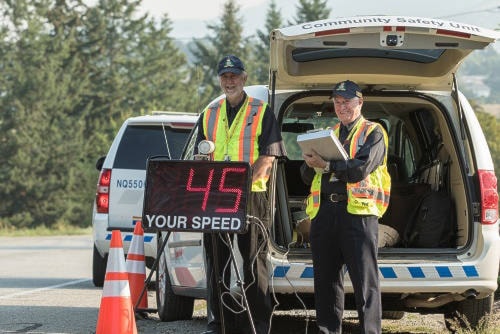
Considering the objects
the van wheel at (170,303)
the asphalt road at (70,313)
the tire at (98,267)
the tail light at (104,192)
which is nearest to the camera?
the asphalt road at (70,313)

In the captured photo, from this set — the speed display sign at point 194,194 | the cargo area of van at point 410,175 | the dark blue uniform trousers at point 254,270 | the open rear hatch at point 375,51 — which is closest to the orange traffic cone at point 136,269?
the cargo area of van at point 410,175

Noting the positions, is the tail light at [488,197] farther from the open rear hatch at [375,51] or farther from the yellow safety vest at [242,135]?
the yellow safety vest at [242,135]

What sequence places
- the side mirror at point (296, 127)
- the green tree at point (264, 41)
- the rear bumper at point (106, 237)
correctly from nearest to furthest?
the side mirror at point (296, 127)
the rear bumper at point (106, 237)
the green tree at point (264, 41)

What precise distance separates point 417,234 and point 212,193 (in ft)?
8.09

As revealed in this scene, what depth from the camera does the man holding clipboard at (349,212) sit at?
7641 millimetres

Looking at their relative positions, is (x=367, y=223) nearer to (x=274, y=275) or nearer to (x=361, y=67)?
(x=274, y=275)

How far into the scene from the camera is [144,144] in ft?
44.3

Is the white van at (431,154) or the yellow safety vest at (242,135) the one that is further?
the yellow safety vest at (242,135)

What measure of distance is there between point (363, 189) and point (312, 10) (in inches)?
3452

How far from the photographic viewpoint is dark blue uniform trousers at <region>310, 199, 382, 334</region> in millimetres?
7680

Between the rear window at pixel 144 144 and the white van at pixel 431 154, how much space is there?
153 inches

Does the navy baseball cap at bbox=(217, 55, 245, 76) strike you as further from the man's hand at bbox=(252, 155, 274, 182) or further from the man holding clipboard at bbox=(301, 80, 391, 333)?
the man holding clipboard at bbox=(301, 80, 391, 333)

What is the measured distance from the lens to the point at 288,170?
35.8ft

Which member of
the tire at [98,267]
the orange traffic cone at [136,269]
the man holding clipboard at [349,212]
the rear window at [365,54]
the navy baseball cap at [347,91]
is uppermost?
the rear window at [365,54]
